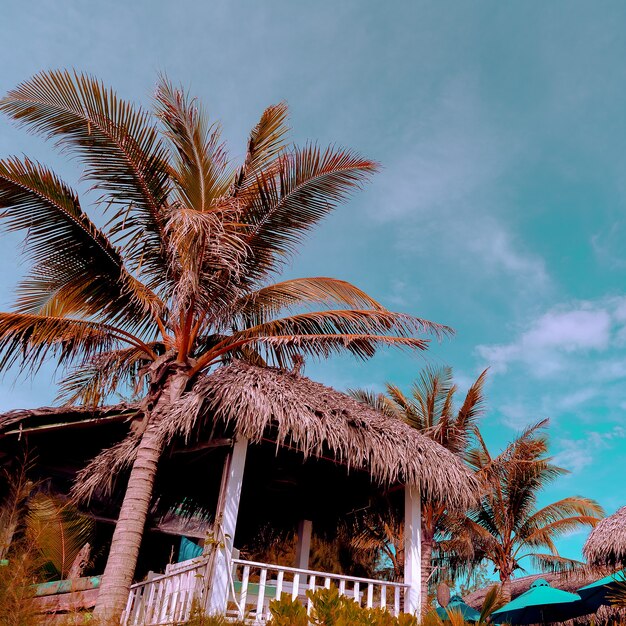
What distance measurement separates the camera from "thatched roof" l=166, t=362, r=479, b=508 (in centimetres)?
646

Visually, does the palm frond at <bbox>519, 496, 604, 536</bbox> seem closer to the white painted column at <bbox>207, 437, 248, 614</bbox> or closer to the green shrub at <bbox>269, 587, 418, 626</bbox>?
the white painted column at <bbox>207, 437, 248, 614</bbox>

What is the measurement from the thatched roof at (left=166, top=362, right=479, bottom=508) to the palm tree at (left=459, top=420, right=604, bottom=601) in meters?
9.57

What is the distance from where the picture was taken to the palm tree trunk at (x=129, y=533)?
231 inches

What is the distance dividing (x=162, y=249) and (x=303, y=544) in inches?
202

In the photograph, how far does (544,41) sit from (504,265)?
23.6ft

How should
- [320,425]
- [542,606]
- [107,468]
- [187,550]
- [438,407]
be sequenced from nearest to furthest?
[320,425] → [107,468] → [187,550] → [542,606] → [438,407]

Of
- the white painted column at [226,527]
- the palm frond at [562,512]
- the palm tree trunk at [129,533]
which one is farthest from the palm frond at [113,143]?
the palm frond at [562,512]

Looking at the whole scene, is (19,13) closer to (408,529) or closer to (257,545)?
(408,529)

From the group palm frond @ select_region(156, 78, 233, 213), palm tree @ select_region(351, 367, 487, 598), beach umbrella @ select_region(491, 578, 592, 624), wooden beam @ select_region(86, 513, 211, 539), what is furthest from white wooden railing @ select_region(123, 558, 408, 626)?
palm tree @ select_region(351, 367, 487, 598)

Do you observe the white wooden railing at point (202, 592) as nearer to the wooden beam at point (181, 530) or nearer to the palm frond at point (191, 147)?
the wooden beam at point (181, 530)

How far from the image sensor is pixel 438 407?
1612cm

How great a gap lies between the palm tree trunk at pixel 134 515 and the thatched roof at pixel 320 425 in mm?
475

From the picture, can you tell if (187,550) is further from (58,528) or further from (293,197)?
(293,197)

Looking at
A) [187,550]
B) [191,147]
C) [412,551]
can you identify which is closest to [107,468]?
[187,550]
